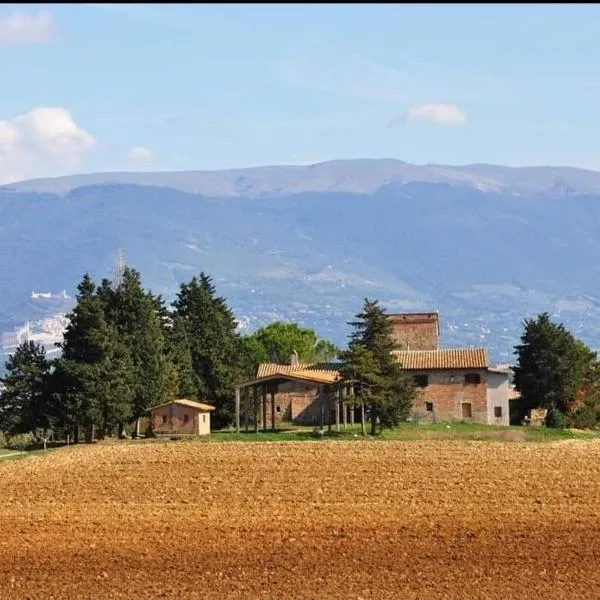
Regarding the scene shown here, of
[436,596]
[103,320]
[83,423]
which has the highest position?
[103,320]

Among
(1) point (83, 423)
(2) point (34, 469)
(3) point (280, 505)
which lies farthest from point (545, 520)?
(1) point (83, 423)

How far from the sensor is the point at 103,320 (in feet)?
255

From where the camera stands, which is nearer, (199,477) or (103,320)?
(199,477)

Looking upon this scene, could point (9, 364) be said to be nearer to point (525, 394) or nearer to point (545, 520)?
point (525, 394)

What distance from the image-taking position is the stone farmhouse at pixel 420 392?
85.7 m

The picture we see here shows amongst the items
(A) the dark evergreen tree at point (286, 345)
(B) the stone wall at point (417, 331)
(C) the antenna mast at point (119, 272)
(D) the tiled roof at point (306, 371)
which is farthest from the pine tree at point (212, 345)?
(A) the dark evergreen tree at point (286, 345)

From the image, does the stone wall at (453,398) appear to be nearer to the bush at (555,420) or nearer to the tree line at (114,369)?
the bush at (555,420)

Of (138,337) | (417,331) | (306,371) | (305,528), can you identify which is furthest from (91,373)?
(417,331)

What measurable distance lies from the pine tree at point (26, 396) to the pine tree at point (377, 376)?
15580 mm

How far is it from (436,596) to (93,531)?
1070cm

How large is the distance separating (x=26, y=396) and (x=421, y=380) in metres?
26.4

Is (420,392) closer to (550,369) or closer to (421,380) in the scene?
(421,380)

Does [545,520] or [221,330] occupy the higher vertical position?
[221,330]

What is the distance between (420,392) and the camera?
92.2m
